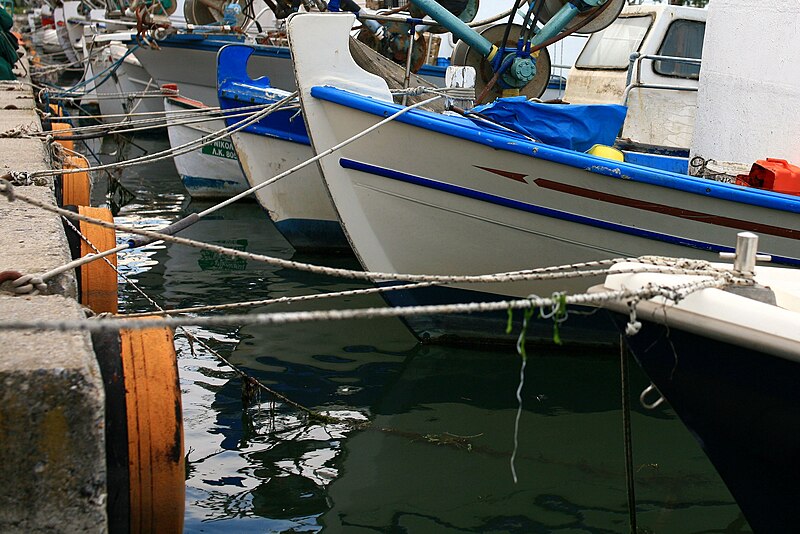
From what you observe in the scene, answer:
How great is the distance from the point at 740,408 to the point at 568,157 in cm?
283

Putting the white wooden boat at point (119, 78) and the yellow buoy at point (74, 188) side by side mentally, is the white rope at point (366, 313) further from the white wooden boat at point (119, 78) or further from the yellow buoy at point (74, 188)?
the white wooden boat at point (119, 78)

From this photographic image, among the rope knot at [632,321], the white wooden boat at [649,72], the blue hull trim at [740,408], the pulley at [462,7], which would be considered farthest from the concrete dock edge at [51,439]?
the white wooden boat at [649,72]

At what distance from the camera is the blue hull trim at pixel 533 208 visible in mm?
5879

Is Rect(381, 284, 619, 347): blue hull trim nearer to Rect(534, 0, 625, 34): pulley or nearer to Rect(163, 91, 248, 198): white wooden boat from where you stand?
Rect(534, 0, 625, 34): pulley

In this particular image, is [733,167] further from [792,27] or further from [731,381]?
[731,381]

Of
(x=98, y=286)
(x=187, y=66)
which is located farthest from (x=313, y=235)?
(x=187, y=66)

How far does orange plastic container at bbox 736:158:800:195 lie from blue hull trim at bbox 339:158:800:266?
Result: 423mm

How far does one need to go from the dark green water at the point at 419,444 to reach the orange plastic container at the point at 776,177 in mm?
1493

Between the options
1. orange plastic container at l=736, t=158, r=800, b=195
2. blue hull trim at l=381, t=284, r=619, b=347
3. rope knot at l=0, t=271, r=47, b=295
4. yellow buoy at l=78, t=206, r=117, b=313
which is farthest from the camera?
blue hull trim at l=381, t=284, r=619, b=347

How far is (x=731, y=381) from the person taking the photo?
126 inches

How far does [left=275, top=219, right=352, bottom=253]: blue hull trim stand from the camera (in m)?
9.78

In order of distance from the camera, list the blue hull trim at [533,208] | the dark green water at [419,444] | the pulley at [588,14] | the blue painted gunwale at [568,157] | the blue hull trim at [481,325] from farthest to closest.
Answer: the pulley at [588,14] < the blue hull trim at [481,325] < the blue hull trim at [533,208] < the blue painted gunwale at [568,157] < the dark green water at [419,444]

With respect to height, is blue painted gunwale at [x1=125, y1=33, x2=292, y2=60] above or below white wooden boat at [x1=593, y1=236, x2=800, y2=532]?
above

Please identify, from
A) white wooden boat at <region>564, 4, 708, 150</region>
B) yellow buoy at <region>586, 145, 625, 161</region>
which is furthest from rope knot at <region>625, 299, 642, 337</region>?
white wooden boat at <region>564, 4, 708, 150</region>
